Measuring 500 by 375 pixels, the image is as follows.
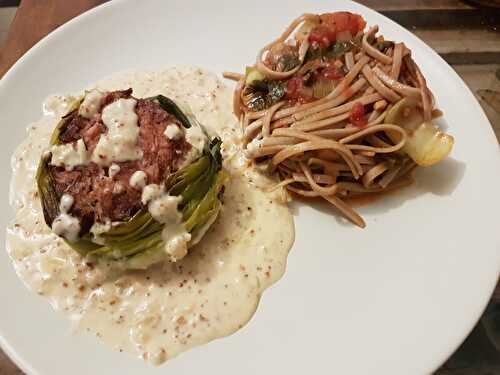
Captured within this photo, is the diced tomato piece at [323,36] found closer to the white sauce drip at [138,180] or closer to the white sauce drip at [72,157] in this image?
the white sauce drip at [138,180]

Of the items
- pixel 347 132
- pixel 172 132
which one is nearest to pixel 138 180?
pixel 172 132

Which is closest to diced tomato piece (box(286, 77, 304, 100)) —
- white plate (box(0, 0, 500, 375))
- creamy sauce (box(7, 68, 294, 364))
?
creamy sauce (box(7, 68, 294, 364))

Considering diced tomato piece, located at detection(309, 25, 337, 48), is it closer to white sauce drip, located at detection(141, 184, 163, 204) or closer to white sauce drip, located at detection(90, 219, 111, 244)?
white sauce drip, located at detection(141, 184, 163, 204)

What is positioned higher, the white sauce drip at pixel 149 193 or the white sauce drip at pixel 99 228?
the white sauce drip at pixel 149 193

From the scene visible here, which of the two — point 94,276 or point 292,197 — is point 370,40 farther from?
point 94,276

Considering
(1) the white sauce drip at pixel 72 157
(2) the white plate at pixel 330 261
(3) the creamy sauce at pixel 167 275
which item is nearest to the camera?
(2) the white plate at pixel 330 261

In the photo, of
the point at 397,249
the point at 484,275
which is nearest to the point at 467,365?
the point at 484,275

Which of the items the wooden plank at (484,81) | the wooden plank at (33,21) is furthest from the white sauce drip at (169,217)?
the wooden plank at (484,81)
